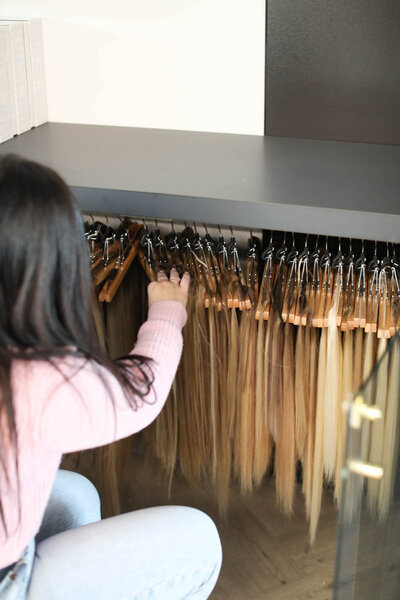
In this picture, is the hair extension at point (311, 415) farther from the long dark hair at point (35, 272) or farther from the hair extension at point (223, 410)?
the long dark hair at point (35, 272)

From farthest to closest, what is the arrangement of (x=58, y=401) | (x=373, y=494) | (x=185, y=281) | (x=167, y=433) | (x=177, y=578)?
(x=167, y=433), (x=185, y=281), (x=177, y=578), (x=373, y=494), (x=58, y=401)

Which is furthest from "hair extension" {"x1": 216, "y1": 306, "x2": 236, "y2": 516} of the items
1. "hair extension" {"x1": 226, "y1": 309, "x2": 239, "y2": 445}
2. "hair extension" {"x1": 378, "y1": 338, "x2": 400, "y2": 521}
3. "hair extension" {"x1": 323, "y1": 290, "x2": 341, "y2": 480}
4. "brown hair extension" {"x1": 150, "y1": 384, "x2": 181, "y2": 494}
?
"hair extension" {"x1": 378, "y1": 338, "x2": 400, "y2": 521}

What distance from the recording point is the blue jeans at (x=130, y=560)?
3.52ft

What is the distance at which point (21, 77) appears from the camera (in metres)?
1.76

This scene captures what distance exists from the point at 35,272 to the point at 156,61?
1.00m

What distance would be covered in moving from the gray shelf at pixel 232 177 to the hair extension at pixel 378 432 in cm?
37

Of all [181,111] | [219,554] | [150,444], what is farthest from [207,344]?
[181,111]

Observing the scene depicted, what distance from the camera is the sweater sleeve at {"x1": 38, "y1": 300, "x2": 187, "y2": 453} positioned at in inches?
36.5

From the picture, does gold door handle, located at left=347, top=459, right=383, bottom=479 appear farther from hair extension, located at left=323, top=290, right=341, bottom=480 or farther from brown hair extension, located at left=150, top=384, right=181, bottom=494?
brown hair extension, located at left=150, top=384, right=181, bottom=494

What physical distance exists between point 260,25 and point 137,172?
477 millimetres

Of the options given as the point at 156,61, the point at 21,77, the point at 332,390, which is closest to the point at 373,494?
the point at 332,390

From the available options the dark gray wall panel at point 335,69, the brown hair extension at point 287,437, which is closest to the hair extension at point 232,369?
the brown hair extension at point 287,437

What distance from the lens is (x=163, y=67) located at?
5.77 ft

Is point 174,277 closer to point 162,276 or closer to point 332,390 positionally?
point 162,276
